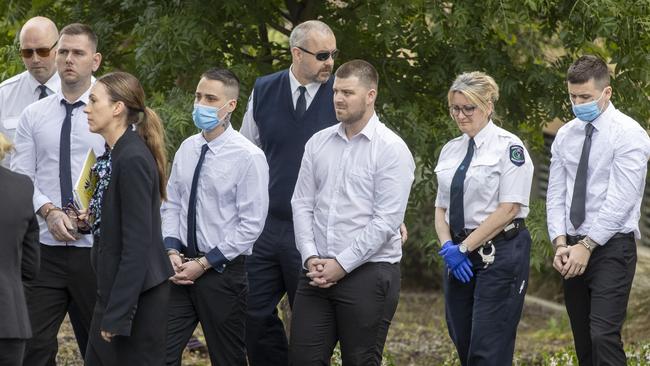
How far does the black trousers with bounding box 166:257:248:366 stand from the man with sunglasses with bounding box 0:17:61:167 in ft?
4.92

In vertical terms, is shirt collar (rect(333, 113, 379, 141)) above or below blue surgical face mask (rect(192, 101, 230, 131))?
below

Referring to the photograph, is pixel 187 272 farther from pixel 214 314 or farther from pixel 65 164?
pixel 65 164

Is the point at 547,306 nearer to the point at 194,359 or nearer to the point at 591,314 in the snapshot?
the point at 194,359

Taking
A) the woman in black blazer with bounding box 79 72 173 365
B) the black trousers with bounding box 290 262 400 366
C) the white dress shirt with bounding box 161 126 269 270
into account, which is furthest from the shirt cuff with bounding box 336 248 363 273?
the woman in black blazer with bounding box 79 72 173 365

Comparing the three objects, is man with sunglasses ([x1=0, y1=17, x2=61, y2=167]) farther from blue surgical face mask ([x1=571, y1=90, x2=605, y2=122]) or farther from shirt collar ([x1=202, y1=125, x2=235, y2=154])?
blue surgical face mask ([x1=571, y1=90, x2=605, y2=122])

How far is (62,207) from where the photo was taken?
25.8ft

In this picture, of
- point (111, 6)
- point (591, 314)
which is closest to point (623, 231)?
point (591, 314)

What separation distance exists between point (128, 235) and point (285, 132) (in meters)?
1.96

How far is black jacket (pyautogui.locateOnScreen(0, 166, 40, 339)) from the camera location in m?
6.07

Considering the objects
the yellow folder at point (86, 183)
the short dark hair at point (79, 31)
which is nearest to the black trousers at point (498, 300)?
the yellow folder at point (86, 183)

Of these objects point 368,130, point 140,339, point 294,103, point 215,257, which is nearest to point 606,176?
point 368,130

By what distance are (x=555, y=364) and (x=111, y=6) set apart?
420cm

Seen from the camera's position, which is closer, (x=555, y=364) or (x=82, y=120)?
(x=82, y=120)

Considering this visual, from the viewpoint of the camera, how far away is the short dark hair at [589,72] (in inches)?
309
